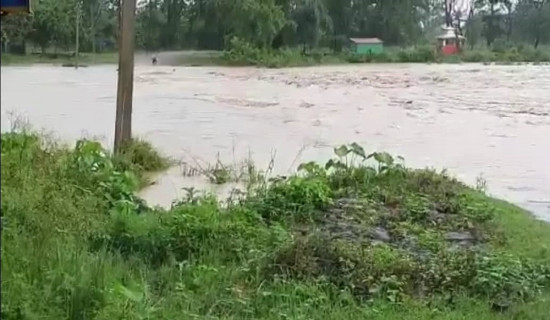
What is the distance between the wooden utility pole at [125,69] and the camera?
223 inches

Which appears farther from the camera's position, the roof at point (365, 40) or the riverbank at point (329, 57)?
the roof at point (365, 40)

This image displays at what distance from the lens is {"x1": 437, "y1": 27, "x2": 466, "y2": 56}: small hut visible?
23.9m

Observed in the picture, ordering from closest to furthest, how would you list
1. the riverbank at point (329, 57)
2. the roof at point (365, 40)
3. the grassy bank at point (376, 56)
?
the riverbank at point (329, 57) → the grassy bank at point (376, 56) → the roof at point (365, 40)

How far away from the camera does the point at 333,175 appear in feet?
16.4

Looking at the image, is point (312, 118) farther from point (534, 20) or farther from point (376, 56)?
point (376, 56)

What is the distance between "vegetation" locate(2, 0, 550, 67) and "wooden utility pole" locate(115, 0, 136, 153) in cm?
705

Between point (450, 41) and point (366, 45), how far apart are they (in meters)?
4.27

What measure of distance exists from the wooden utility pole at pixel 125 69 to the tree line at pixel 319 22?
5664 millimetres

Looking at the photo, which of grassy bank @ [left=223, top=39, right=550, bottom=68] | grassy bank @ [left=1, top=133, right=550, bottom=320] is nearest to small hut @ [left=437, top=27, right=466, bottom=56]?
grassy bank @ [left=223, top=39, right=550, bottom=68]

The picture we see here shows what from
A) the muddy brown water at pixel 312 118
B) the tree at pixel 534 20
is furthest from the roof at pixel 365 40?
the tree at pixel 534 20

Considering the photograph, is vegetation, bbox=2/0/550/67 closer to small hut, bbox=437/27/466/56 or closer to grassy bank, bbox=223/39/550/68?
grassy bank, bbox=223/39/550/68

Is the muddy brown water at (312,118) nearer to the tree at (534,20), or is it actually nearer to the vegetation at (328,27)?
the vegetation at (328,27)

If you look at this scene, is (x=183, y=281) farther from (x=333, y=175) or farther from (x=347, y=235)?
(x=333, y=175)

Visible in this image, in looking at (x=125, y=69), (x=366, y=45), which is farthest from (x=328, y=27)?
(x=125, y=69)
